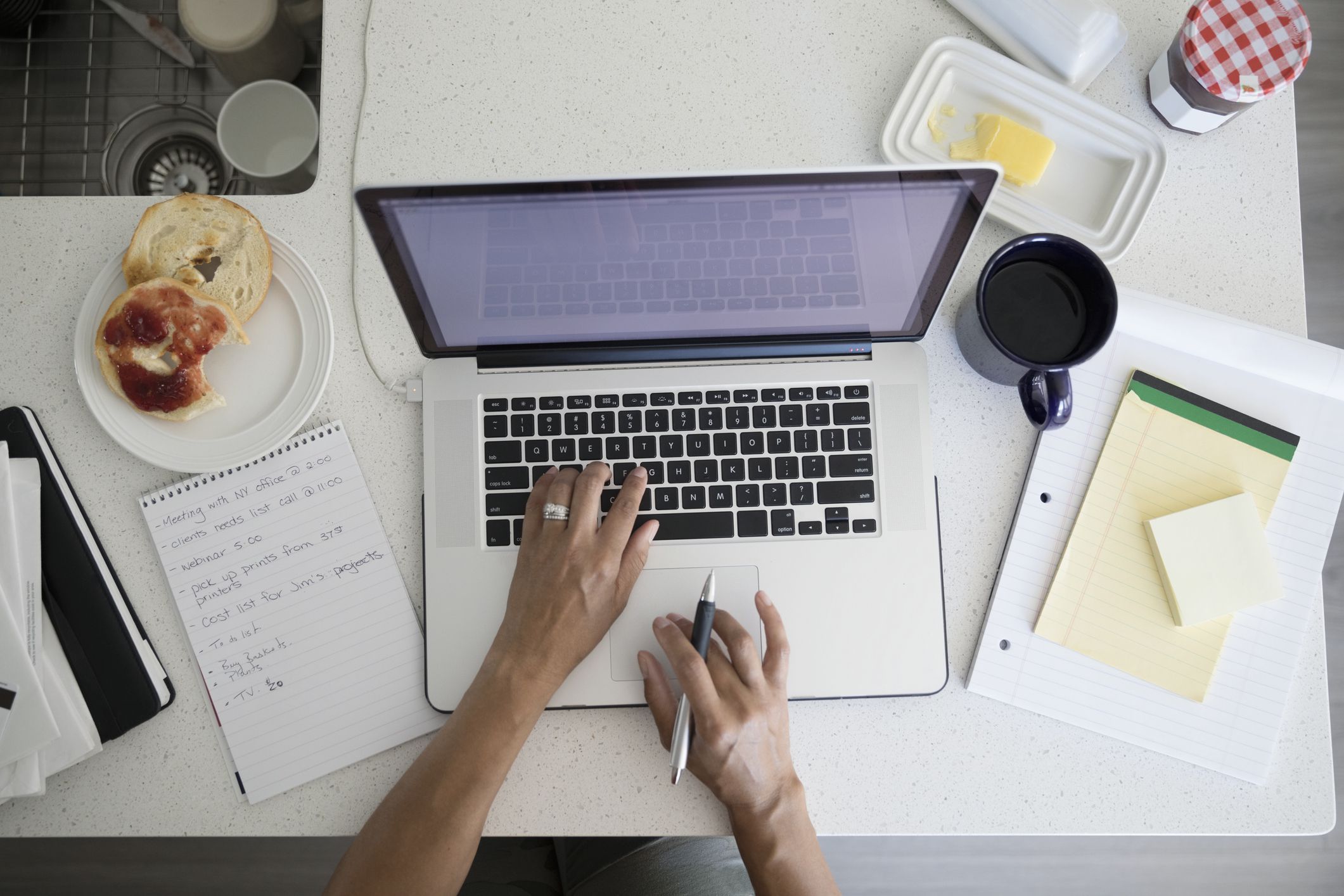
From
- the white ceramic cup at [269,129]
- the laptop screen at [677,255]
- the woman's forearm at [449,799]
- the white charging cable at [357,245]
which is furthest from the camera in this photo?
the white ceramic cup at [269,129]

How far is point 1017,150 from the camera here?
2.43 feet

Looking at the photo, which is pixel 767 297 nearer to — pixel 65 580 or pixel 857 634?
pixel 857 634

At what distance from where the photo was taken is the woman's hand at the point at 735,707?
0.66m

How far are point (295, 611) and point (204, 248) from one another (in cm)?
35

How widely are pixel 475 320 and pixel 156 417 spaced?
32cm

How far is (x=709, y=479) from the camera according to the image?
717mm

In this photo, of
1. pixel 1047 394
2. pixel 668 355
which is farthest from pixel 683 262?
pixel 1047 394

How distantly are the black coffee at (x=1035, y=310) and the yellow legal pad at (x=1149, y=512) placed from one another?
0.32 feet

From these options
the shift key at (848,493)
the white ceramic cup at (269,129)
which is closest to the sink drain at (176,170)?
the white ceramic cup at (269,129)

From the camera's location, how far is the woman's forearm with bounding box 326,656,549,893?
2.15ft

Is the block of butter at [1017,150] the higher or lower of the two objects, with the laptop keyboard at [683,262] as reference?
higher

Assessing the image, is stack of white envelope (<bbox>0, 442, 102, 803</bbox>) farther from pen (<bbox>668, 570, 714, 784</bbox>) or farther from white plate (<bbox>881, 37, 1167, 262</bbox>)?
white plate (<bbox>881, 37, 1167, 262</bbox>)

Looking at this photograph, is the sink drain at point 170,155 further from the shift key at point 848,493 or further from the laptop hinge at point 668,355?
the shift key at point 848,493

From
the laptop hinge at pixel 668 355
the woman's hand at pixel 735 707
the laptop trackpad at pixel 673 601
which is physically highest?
the laptop hinge at pixel 668 355
